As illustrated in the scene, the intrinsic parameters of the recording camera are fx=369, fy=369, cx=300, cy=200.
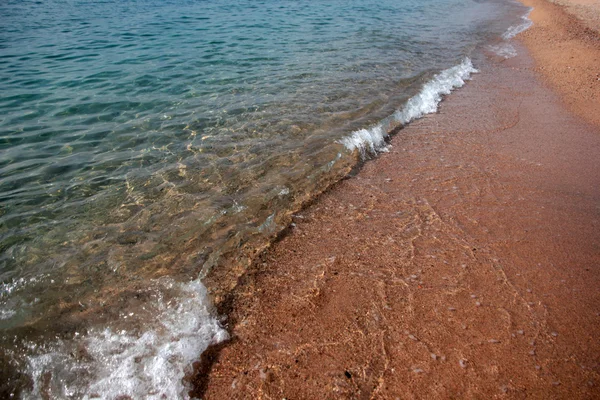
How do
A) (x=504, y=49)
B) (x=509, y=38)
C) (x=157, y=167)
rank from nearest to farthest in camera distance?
(x=157, y=167)
(x=504, y=49)
(x=509, y=38)

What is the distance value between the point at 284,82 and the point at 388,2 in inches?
758

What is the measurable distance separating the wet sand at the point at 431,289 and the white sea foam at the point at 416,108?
1.43 feet

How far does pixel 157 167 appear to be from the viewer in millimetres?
5090

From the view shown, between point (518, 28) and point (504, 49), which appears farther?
point (518, 28)

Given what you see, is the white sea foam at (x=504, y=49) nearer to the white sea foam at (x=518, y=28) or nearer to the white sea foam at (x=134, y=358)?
the white sea foam at (x=518, y=28)

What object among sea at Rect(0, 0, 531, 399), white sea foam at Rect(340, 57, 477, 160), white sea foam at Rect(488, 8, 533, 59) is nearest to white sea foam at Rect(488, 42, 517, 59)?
white sea foam at Rect(488, 8, 533, 59)

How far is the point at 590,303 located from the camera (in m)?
3.01

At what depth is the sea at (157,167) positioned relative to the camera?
9.04ft

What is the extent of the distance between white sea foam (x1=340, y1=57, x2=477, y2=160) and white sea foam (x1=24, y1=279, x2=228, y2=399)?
351 centimetres

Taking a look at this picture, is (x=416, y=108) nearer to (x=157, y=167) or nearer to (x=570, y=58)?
(x=157, y=167)

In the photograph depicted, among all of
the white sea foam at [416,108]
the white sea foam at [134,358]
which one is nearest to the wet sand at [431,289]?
the white sea foam at [134,358]

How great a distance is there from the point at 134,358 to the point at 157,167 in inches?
120

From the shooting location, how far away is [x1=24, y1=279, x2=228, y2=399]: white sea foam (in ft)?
7.94

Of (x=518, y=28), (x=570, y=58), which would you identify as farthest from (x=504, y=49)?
(x=518, y=28)
